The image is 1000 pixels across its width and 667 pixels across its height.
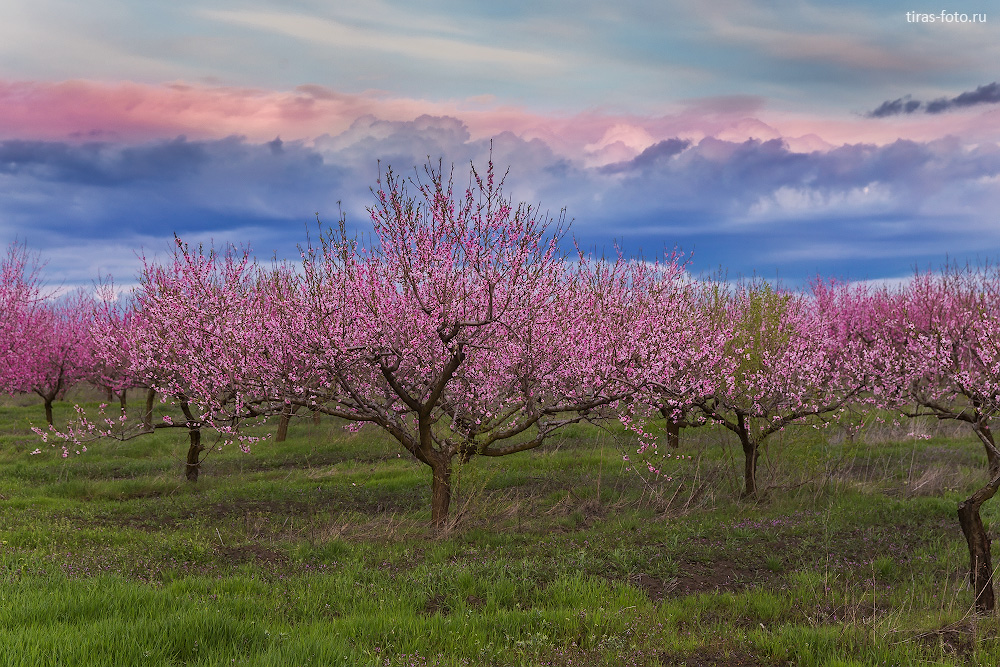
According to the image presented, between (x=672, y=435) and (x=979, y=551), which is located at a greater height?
(x=672, y=435)

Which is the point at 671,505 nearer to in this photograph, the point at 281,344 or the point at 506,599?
the point at 506,599

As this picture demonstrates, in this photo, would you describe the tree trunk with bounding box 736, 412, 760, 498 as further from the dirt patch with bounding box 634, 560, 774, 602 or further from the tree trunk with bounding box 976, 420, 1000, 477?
the dirt patch with bounding box 634, 560, 774, 602

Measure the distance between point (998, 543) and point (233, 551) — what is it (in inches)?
492

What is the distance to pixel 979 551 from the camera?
792 centimetres

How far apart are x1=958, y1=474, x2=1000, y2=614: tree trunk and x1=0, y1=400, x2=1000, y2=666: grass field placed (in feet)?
0.95

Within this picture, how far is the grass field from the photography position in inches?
253

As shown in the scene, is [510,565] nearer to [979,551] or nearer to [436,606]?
[436,606]

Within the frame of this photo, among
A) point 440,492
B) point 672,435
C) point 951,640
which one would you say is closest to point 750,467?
point 672,435

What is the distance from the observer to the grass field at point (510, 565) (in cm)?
642

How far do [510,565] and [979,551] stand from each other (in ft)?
18.9

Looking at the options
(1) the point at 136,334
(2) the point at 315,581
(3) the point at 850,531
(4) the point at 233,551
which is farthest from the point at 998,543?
(1) the point at 136,334

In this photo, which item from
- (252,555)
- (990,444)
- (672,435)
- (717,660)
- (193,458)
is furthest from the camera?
(672,435)

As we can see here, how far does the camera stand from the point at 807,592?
8758 millimetres

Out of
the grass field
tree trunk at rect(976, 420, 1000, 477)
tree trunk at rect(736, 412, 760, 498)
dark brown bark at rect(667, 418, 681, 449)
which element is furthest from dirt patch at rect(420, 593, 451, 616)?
dark brown bark at rect(667, 418, 681, 449)
